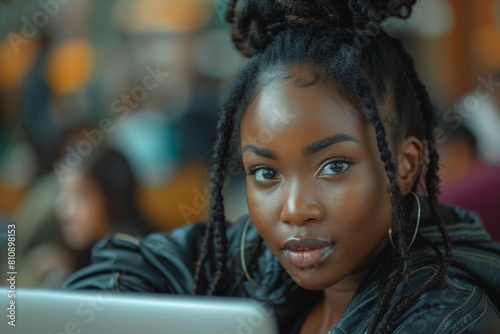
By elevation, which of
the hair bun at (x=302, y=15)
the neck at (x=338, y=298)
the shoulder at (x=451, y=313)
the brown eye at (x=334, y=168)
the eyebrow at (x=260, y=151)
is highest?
the hair bun at (x=302, y=15)

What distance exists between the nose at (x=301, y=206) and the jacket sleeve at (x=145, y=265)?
314 millimetres

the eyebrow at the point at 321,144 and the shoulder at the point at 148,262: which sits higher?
the eyebrow at the point at 321,144

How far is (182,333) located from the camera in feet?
2.13

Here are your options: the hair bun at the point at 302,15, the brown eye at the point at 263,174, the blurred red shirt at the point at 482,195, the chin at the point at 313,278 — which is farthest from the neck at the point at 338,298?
the blurred red shirt at the point at 482,195

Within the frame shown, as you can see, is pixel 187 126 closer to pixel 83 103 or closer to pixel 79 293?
pixel 83 103

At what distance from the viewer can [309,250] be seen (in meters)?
0.99

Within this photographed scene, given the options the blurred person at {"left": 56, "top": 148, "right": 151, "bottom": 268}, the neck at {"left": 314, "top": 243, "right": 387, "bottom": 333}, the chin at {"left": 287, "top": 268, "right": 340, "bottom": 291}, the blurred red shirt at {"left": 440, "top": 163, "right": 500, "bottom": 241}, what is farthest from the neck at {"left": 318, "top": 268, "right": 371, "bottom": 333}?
the blurred person at {"left": 56, "top": 148, "right": 151, "bottom": 268}

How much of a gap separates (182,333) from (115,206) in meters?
1.98

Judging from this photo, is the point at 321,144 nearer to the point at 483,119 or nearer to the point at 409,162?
the point at 409,162

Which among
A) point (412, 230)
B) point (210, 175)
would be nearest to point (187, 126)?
point (210, 175)

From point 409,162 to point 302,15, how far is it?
265 millimetres

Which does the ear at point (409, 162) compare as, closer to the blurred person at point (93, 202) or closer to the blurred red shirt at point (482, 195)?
the blurred red shirt at point (482, 195)

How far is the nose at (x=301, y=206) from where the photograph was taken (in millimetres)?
955

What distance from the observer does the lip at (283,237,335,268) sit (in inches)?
38.4
